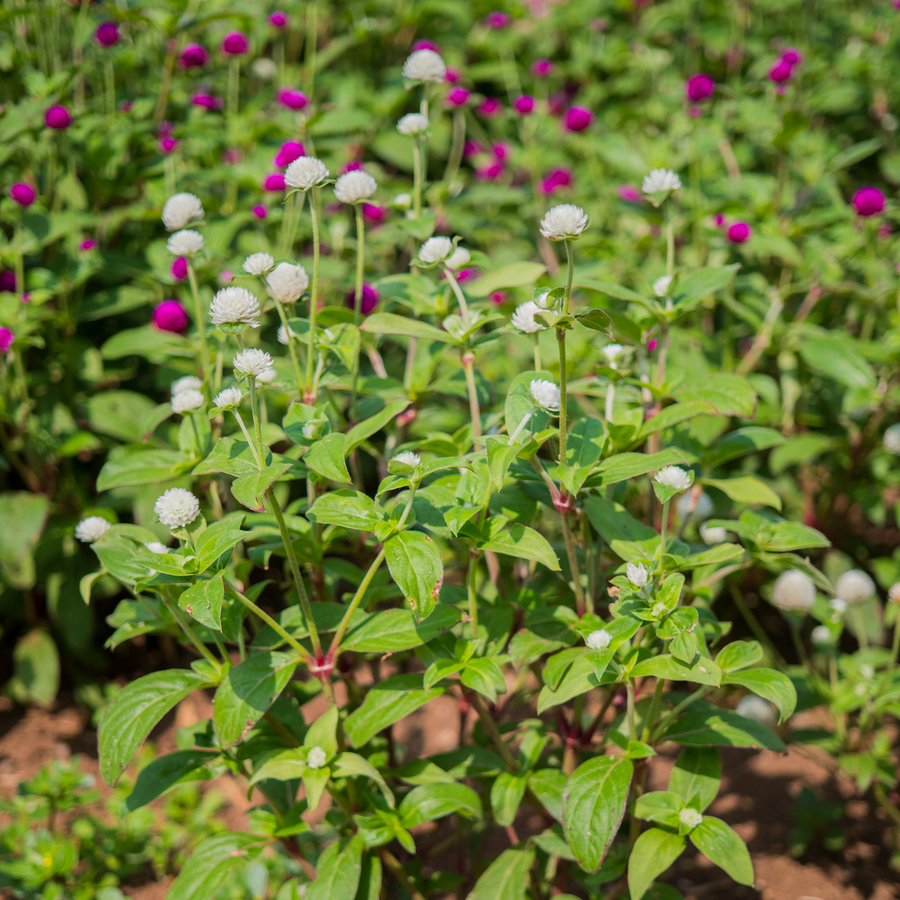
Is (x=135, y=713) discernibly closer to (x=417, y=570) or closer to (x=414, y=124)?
(x=417, y=570)

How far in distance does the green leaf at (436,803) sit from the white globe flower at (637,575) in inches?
20.6

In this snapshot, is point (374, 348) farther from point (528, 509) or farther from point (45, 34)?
point (45, 34)

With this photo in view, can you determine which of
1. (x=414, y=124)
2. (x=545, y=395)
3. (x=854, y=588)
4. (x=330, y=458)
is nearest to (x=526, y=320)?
(x=545, y=395)

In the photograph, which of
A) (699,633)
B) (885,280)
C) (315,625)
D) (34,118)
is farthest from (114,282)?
(885,280)

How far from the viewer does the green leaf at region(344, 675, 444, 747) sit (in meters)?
1.39

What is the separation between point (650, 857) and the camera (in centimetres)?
135

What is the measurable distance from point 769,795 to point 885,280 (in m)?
1.70

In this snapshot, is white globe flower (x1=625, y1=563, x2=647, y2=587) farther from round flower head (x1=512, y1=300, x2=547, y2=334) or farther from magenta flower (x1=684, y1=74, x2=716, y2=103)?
magenta flower (x1=684, y1=74, x2=716, y2=103)

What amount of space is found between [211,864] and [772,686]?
102 centimetres

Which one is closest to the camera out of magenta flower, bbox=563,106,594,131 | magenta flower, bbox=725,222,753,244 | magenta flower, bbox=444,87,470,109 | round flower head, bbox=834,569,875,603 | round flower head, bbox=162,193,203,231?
round flower head, bbox=162,193,203,231

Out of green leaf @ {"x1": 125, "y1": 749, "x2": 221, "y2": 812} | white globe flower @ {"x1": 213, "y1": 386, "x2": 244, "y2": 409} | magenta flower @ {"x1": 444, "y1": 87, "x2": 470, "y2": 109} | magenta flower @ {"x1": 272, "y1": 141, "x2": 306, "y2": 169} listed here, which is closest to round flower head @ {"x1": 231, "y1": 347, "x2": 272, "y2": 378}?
white globe flower @ {"x1": 213, "y1": 386, "x2": 244, "y2": 409}

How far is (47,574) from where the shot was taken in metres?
2.62

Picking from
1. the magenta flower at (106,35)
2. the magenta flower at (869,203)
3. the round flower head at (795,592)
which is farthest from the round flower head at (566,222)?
the magenta flower at (106,35)

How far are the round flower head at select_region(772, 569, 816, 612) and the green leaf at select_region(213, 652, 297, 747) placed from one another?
1.22 metres
